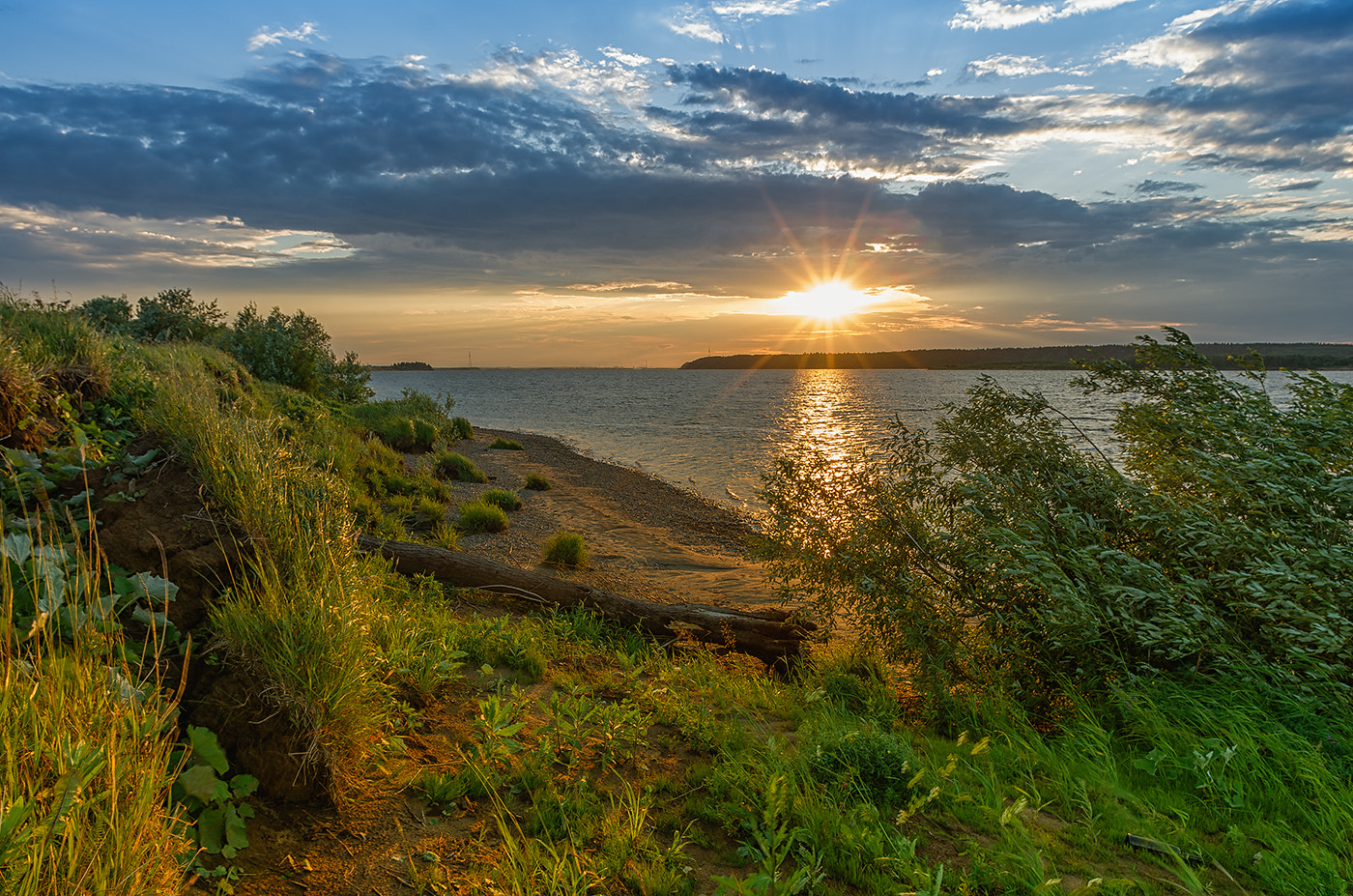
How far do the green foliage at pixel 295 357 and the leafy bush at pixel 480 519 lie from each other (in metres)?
12.7

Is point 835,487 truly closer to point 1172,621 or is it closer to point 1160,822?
point 1172,621

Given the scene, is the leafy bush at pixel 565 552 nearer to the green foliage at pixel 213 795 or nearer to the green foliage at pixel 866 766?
the green foliage at pixel 866 766

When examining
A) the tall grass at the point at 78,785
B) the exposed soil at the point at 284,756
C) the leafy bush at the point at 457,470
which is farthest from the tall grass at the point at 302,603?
the leafy bush at the point at 457,470

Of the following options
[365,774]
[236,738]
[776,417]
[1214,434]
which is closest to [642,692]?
[365,774]

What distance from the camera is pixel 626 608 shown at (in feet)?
27.8

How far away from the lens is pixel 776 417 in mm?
62625

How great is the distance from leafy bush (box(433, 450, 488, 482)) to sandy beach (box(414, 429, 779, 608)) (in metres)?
0.44

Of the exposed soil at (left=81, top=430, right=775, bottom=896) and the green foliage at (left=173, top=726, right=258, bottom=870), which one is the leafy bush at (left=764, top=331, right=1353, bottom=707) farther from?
the green foliage at (left=173, top=726, right=258, bottom=870)

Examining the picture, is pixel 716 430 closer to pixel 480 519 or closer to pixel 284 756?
pixel 480 519

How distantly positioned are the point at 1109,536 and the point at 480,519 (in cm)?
1182

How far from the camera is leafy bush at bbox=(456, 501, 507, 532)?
46.6ft

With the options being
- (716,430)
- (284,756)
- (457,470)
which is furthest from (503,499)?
(716,430)

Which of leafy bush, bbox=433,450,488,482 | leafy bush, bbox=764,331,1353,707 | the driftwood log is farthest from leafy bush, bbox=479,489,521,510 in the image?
leafy bush, bbox=764,331,1353,707

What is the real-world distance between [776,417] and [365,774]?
60.1 meters
